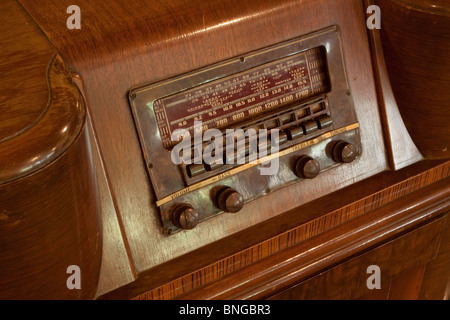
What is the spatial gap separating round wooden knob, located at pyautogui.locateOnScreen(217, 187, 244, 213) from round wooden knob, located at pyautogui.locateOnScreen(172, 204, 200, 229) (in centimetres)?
6

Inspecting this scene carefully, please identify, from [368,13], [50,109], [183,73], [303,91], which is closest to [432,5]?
[368,13]

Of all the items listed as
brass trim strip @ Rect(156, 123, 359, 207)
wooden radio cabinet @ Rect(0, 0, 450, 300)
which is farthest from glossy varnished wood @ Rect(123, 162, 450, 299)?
brass trim strip @ Rect(156, 123, 359, 207)

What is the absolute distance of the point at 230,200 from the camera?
120cm

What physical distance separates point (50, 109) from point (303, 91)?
2.12 ft

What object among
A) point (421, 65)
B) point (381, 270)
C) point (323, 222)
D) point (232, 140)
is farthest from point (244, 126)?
point (381, 270)

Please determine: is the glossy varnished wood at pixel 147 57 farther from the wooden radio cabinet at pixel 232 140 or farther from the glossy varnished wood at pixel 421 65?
the glossy varnished wood at pixel 421 65

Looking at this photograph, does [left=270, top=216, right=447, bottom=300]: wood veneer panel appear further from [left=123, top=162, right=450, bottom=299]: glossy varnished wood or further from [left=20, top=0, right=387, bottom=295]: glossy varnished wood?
[left=20, top=0, right=387, bottom=295]: glossy varnished wood

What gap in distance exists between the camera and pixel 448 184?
1.47 m

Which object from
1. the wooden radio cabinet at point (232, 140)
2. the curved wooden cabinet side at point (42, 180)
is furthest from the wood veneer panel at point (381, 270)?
the curved wooden cabinet side at point (42, 180)

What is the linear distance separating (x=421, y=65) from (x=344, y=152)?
0.90 ft

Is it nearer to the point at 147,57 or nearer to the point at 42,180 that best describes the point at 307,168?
the point at 147,57

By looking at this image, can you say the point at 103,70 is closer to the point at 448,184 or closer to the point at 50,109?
the point at 50,109

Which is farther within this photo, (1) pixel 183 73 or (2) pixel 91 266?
(1) pixel 183 73
